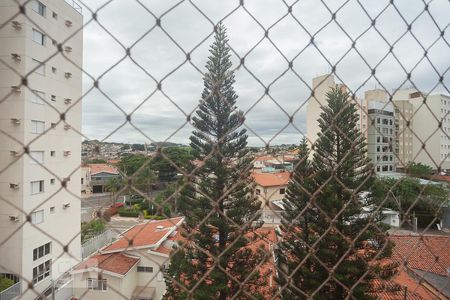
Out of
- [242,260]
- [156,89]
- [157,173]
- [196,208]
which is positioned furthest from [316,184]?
[156,89]

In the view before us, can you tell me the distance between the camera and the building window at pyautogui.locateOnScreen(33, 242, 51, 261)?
22.5 ft

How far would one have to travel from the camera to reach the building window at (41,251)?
22.5ft

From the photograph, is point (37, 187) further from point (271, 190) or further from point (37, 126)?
point (271, 190)

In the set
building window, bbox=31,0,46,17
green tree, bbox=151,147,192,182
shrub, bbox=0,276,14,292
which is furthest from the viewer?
building window, bbox=31,0,46,17

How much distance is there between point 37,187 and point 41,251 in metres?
1.59

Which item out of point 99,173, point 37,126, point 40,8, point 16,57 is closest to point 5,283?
point 37,126

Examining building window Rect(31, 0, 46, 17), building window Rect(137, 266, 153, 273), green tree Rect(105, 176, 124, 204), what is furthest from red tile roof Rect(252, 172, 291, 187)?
building window Rect(31, 0, 46, 17)

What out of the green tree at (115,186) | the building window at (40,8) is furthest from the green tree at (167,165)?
the building window at (40,8)

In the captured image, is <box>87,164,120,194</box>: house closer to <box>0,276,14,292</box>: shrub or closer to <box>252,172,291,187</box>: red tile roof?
<box>252,172,291,187</box>: red tile roof

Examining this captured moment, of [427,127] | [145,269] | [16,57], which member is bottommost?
[145,269]

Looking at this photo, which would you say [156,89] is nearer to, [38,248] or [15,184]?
[15,184]

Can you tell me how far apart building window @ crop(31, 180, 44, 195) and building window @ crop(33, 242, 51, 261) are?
4.34 feet

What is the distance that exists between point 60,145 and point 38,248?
247 centimetres

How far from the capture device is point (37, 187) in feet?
22.4
